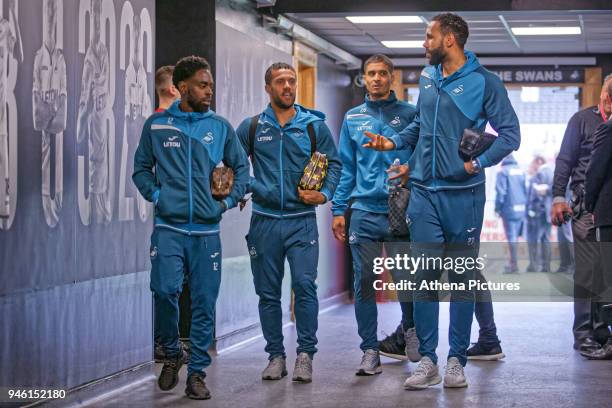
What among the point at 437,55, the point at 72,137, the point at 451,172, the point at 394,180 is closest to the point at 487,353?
the point at 394,180

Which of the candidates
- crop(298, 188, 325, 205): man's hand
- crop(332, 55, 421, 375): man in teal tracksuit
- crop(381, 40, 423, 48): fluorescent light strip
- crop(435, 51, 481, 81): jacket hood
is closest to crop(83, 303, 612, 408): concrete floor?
crop(332, 55, 421, 375): man in teal tracksuit

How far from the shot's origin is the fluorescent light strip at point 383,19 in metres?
11.8

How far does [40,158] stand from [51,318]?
83 cm

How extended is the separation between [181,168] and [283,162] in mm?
1036

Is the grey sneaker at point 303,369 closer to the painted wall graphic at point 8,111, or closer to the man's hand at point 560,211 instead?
the painted wall graphic at point 8,111

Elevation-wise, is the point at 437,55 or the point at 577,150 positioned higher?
the point at 437,55

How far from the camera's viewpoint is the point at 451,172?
7027 millimetres

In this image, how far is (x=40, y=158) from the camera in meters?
6.09

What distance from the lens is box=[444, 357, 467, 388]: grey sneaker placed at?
720cm

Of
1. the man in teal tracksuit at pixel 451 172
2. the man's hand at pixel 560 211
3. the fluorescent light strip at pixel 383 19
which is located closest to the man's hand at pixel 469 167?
the man in teal tracksuit at pixel 451 172

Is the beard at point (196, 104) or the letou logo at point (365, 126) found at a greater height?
the beard at point (196, 104)

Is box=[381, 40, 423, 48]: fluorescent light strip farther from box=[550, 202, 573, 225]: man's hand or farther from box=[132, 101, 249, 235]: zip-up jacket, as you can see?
box=[132, 101, 249, 235]: zip-up jacket

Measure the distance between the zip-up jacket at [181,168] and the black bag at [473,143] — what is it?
1.35 metres

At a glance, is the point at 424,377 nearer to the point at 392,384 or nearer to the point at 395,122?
the point at 392,384
